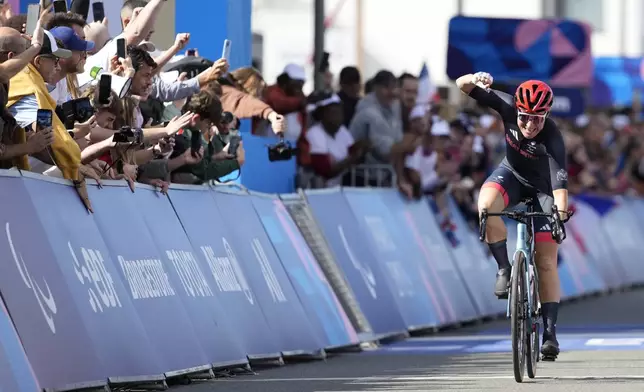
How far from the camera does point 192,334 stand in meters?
13.0

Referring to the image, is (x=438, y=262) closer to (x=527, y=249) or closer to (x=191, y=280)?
(x=527, y=249)

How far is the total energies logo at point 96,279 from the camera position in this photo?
11577 mm

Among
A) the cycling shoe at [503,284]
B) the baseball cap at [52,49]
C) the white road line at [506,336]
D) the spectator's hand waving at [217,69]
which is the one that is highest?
the baseball cap at [52,49]

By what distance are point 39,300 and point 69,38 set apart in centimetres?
204

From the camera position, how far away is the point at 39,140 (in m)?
11.2

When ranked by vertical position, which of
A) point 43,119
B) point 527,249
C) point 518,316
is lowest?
point 518,316

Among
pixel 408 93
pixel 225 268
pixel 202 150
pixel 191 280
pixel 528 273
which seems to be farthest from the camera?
pixel 408 93

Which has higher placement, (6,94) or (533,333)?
(6,94)

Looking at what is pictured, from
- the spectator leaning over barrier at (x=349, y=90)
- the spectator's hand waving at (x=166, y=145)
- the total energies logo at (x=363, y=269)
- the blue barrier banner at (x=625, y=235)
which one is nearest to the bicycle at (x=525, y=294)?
the spectator's hand waving at (x=166, y=145)

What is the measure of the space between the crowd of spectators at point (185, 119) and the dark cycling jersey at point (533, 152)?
230 centimetres

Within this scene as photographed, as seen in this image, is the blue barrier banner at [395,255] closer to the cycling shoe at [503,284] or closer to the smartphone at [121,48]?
the cycling shoe at [503,284]

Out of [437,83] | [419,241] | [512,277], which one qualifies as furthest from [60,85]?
[437,83]

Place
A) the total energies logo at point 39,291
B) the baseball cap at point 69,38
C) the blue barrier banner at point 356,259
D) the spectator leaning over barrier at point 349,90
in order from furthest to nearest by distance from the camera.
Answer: the spectator leaning over barrier at point 349,90 < the blue barrier banner at point 356,259 < the baseball cap at point 69,38 < the total energies logo at point 39,291

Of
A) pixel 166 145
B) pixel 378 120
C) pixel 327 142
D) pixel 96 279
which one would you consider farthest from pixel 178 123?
pixel 378 120
